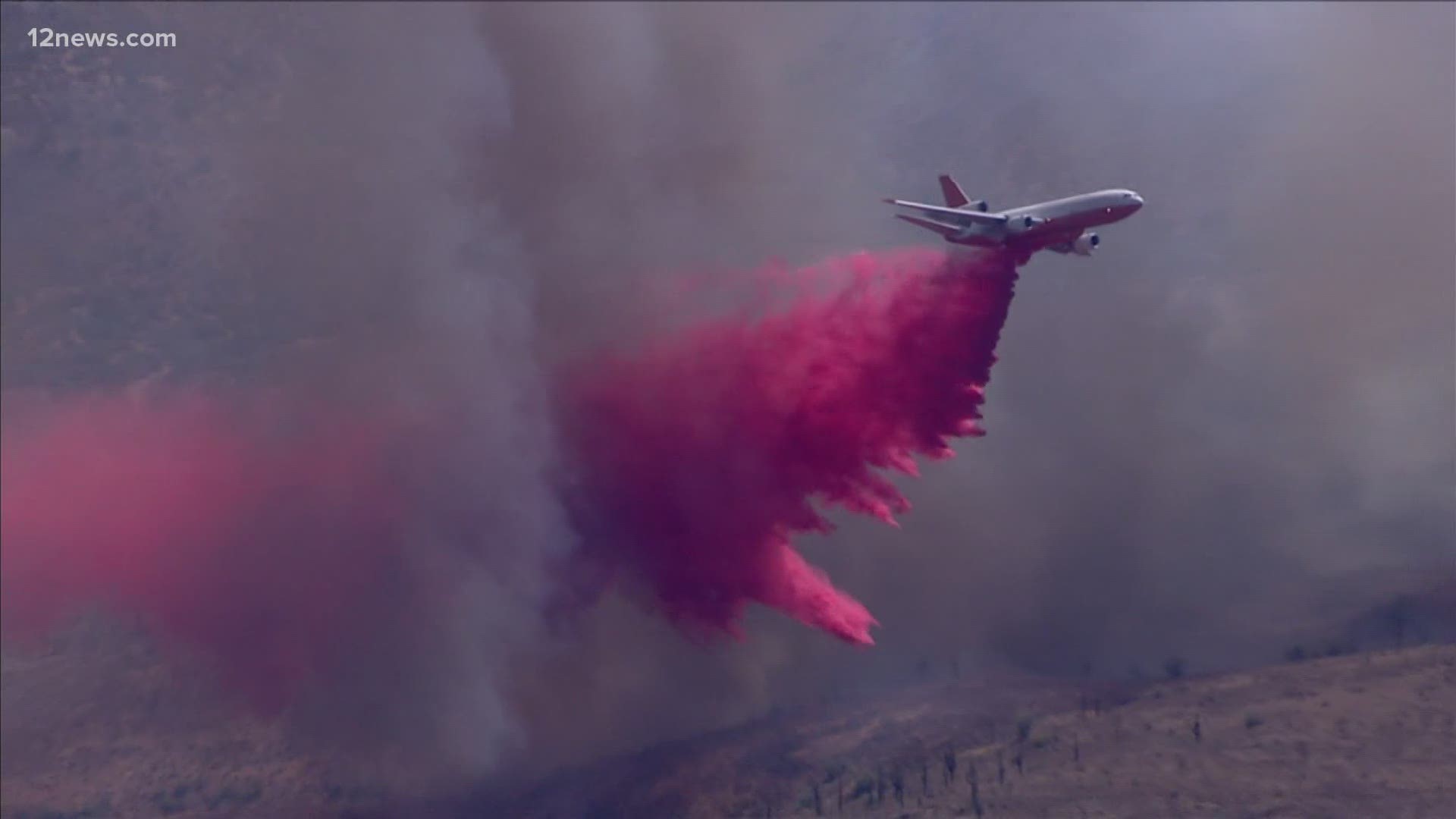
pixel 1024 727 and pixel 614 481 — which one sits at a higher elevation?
pixel 614 481

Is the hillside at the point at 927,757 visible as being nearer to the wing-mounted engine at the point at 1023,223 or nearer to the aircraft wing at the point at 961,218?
the wing-mounted engine at the point at 1023,223

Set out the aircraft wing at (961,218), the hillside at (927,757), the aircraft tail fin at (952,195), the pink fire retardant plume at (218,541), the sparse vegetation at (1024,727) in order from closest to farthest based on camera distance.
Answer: the hillside at (927,757), the aircraft wing at (961,218), the aircraft tail fin at (952,195), the sparse vegetation at (1024,727), the pink fire retardant plume at (218,541)

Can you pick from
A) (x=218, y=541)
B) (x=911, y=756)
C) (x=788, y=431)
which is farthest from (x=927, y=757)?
(x=218, y=541)

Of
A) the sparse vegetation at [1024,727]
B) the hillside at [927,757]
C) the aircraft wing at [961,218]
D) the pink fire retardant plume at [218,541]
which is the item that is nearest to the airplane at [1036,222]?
the aircraft wing at [961,218]

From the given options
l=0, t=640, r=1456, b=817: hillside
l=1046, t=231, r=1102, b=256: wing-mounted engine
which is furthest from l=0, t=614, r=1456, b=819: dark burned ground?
l=1046, t=231, r=1102, b=256: wing-mounted engine

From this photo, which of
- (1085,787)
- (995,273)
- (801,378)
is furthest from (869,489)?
(1085,787)

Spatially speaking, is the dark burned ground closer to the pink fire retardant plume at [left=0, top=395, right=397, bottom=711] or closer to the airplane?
the pink fire retardant plume at [left=0, top=395, right=397, bottom=711]

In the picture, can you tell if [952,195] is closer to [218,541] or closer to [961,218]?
[961,218]
